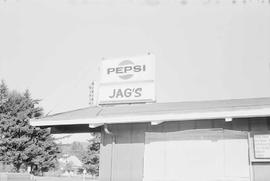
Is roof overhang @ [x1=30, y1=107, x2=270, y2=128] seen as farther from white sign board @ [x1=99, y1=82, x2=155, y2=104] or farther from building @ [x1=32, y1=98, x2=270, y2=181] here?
white sign board @ [x1=99, y1=82, x2=155, y2=104]

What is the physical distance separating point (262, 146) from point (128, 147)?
3.53 m

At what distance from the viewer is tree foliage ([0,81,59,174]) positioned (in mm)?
34094

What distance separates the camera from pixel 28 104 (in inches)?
1457

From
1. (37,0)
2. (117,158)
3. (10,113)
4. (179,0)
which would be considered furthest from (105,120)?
(10,113)

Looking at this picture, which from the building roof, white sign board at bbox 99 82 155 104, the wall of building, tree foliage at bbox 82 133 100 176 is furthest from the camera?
tree foliage at bbox 82 133 100 176

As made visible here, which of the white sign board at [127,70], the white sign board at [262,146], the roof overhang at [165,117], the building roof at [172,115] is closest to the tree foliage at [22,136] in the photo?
the white sign board at [127,70]

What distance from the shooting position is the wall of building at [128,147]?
9367 millimetres

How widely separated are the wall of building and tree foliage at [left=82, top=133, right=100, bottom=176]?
3746 cm

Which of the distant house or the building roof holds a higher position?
the building roof

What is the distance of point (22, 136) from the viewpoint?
34531 mm

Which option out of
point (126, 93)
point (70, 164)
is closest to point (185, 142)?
point (126, 93)

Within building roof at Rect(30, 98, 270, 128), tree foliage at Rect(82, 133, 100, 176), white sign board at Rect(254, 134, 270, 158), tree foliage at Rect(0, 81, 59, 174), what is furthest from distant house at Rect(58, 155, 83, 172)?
white sign board at Rect(254, 134, 270, 158)

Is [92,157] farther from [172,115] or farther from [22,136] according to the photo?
[172,115]

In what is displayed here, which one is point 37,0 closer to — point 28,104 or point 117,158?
point 117,158
